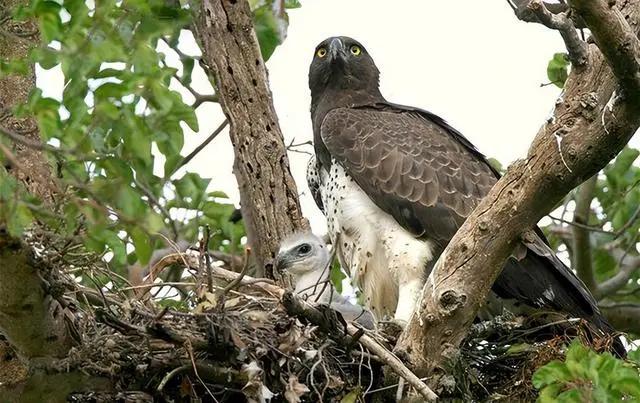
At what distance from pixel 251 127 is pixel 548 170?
226cm

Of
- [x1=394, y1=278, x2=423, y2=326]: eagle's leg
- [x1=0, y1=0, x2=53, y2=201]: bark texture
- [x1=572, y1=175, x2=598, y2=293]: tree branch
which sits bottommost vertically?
[x1=394, y1=278, x2=423, y2=326]: eagle's leg

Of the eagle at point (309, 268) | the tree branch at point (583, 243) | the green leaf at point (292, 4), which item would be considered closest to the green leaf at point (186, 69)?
the green leaf at point (292, 4)

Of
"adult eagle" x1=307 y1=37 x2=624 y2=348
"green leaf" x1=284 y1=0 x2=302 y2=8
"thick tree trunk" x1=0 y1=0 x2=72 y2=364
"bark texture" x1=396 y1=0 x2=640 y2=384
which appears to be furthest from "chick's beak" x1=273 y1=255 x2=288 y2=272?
"green leaf" x1=284 y1=0 x2=302 y2=8

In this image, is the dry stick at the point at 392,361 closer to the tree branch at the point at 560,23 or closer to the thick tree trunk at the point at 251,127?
the thick tree trunk at the point at 251,127

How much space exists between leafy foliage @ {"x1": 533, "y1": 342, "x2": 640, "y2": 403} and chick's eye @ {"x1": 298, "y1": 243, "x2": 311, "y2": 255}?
2.07 metres

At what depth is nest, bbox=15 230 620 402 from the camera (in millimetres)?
5160

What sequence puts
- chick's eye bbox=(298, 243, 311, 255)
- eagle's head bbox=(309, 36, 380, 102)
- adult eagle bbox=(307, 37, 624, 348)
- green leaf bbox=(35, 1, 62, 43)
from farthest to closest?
eagle's head bbox=(309, 36, 380, 102), adult eagle bbox=(307, 37, 624, 348), chick's eye bbox=(298, 243, 311, 255), green leaf bbox=(35, 1, 62, 43)

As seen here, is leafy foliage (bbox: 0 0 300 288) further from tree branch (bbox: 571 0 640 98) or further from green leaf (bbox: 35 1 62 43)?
tree branch (bbox: 571 0 640 98)

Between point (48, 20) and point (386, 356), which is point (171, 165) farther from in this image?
point (48, 20)

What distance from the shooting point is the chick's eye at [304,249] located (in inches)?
258

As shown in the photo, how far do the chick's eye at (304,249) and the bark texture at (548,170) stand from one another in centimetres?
121

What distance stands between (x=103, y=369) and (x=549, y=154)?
2.12 m

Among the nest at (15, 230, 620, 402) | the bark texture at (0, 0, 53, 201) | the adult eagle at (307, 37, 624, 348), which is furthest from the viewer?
the adult eagle at (307, 37, 624, 348)

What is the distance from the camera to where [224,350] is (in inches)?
204
